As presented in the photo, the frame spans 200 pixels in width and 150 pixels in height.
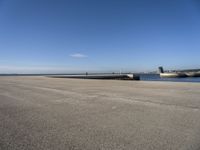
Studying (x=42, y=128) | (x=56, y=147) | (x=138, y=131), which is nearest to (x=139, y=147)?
(x=138, y=131)

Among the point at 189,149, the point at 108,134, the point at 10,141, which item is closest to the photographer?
the point at 189,149

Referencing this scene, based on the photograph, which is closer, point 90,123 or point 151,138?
point 151,138

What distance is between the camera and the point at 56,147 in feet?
8.25

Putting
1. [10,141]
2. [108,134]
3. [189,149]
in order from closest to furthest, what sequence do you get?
[189,149], [10,141], [108,134]

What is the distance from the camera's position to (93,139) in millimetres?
2785

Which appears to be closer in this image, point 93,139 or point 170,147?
point 170,147

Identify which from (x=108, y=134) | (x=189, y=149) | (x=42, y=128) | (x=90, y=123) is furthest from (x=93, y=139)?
(x=189, y=149)

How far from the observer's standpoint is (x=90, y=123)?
3.66 meters

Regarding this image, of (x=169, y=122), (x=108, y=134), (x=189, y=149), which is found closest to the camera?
(x=189, y=149)

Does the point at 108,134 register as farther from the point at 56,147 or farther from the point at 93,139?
the point at 56,147

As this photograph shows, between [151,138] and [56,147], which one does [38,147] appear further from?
[151,138]

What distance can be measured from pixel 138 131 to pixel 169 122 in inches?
38.1

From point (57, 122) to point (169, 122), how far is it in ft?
8.35

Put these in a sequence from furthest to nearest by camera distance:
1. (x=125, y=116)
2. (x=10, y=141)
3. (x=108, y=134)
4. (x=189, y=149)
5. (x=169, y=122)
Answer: (x=125, y=116) → (x=169, y=122) → (x=108, y=134) → (x=10, y=141) → (x=189, y=149)
